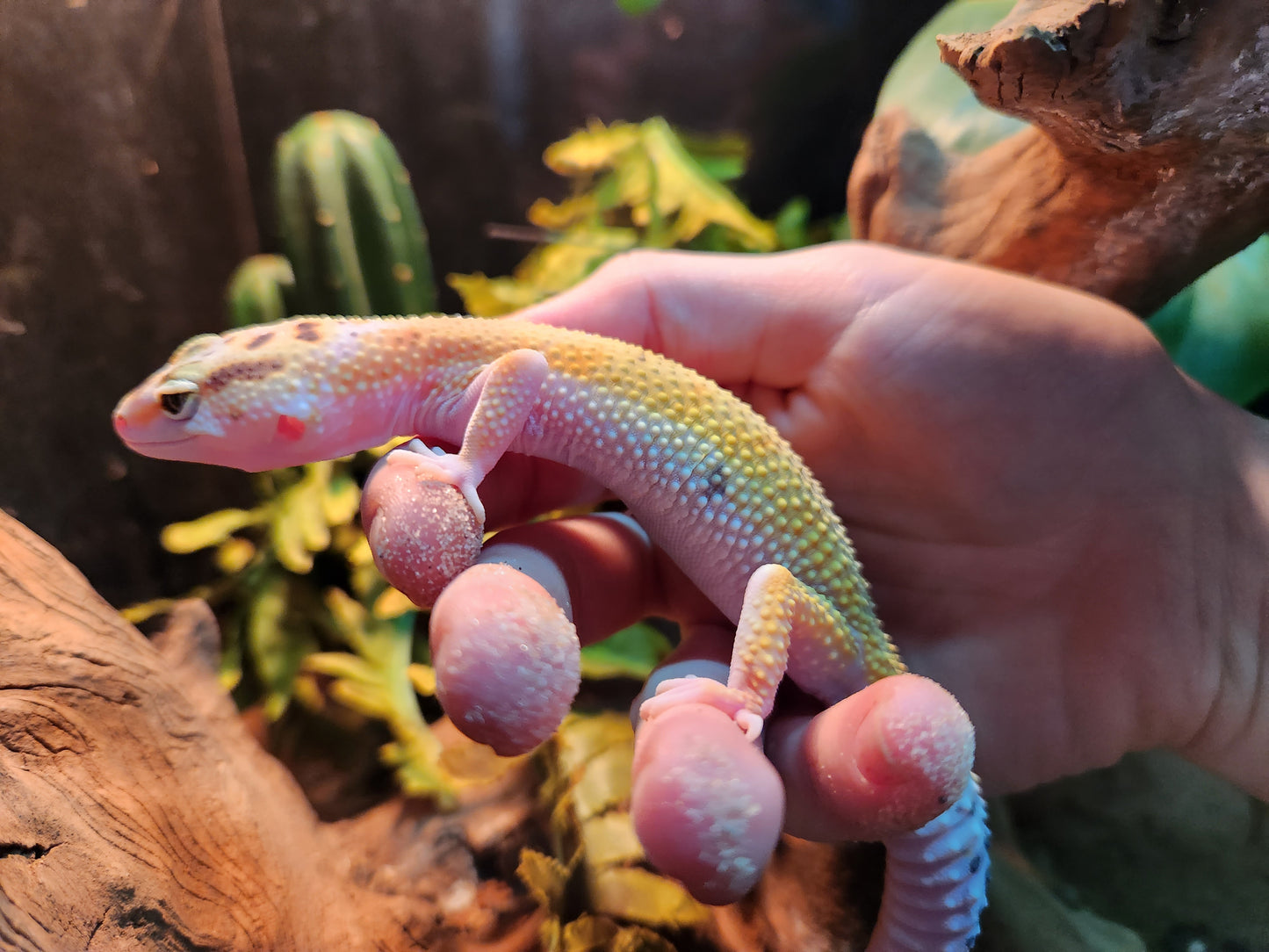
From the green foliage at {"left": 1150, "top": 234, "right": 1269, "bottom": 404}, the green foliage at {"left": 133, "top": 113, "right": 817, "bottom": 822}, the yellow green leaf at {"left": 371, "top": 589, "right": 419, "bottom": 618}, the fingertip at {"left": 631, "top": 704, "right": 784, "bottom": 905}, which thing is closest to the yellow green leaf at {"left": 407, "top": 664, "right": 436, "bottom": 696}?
the green foliage at {"left": 133, "top": 113, "right": 817, "bottom": 822}

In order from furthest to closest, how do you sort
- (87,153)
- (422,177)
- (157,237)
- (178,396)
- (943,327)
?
(422,177) → (157,237) → (87,153) → (943,327) → (178,396)

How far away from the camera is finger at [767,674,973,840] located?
0.66 metres

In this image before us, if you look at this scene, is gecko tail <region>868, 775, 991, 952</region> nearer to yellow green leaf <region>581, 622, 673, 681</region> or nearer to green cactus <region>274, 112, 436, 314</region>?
yellow green leaf <region>581, 622, 673, 681</region>

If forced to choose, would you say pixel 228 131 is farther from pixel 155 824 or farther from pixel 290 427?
pixel 155 824

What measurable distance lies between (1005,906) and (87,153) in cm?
210

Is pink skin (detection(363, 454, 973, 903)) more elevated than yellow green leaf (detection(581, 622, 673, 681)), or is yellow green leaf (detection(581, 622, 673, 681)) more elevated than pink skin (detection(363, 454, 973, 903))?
pink skin (detection(363, 454, 973, 903))

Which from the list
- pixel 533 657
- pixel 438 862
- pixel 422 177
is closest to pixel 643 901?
pixel 438 862

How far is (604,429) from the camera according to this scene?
0.91 metres

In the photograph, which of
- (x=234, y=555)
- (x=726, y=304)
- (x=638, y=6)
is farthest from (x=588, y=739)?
(x=638, y=6)

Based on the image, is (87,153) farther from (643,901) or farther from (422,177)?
(643,901)

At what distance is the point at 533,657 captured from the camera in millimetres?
677

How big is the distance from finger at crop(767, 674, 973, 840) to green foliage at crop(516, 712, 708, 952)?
0.28 m

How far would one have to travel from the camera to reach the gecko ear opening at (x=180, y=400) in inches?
31.4

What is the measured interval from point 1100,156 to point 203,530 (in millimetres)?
1887
